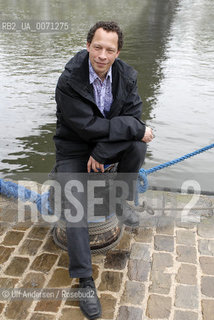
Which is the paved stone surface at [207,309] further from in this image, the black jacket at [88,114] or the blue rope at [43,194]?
the black jacket at [88,114]

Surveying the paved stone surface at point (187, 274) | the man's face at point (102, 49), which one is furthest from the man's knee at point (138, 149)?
the paved stone surface at point (187, 274)

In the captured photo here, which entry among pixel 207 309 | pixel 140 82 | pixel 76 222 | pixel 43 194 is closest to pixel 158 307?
pixel 207 309

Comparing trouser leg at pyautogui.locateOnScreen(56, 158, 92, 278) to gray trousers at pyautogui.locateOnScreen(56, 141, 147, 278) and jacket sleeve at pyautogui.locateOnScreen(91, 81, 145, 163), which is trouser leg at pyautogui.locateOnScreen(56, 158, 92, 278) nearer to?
gray trousers at pyautogui.locateOnScreen(56, 141, 147, 278)

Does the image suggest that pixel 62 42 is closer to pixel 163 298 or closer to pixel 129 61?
pixel 129 61

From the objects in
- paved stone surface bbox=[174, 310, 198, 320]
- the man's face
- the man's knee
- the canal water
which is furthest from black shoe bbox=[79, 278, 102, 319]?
the canal water

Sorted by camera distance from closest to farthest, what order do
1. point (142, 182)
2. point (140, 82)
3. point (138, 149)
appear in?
point (138, 149) → point (142, 182) → point (140, 82)

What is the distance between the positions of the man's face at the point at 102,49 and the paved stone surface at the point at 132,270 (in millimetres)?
1802

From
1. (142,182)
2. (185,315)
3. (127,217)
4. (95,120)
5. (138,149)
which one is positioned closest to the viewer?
(185,315)

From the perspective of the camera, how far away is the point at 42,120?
336 inches

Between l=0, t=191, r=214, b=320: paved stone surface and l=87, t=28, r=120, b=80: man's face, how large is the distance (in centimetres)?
180

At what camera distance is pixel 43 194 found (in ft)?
14.0

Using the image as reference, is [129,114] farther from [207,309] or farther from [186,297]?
[207,309]

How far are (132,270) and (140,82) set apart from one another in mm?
8330

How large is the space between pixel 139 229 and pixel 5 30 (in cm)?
1594
